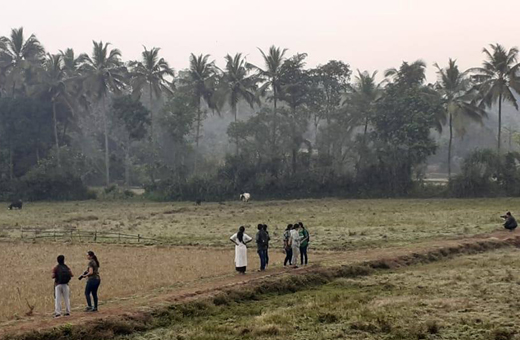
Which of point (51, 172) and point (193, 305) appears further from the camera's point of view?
point (51, 172)

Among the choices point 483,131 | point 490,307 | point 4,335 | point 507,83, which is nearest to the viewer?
point 4,335

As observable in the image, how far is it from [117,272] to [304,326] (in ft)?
35.6

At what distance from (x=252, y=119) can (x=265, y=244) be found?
157 feet

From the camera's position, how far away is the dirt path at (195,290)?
1429cm

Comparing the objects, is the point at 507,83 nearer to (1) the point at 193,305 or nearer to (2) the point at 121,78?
(2) the point at 121,78

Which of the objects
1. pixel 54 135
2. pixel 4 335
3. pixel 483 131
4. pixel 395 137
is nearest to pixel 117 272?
pixel 4 335

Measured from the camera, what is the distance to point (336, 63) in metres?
69.7

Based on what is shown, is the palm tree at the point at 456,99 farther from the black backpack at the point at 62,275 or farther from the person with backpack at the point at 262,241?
the black backpack at the point at 62,275

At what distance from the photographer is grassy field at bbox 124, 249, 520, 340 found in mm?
13531

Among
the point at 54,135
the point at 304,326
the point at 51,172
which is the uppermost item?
the point at 54,135

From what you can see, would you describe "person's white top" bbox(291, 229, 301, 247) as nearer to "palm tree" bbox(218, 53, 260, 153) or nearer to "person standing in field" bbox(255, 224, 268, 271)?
"person standing in field" bbox(255, 224, 268, 271)

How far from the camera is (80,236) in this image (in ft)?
116

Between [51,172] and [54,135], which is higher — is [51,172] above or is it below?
below

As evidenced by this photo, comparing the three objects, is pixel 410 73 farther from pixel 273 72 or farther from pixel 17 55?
pixel 17 55
